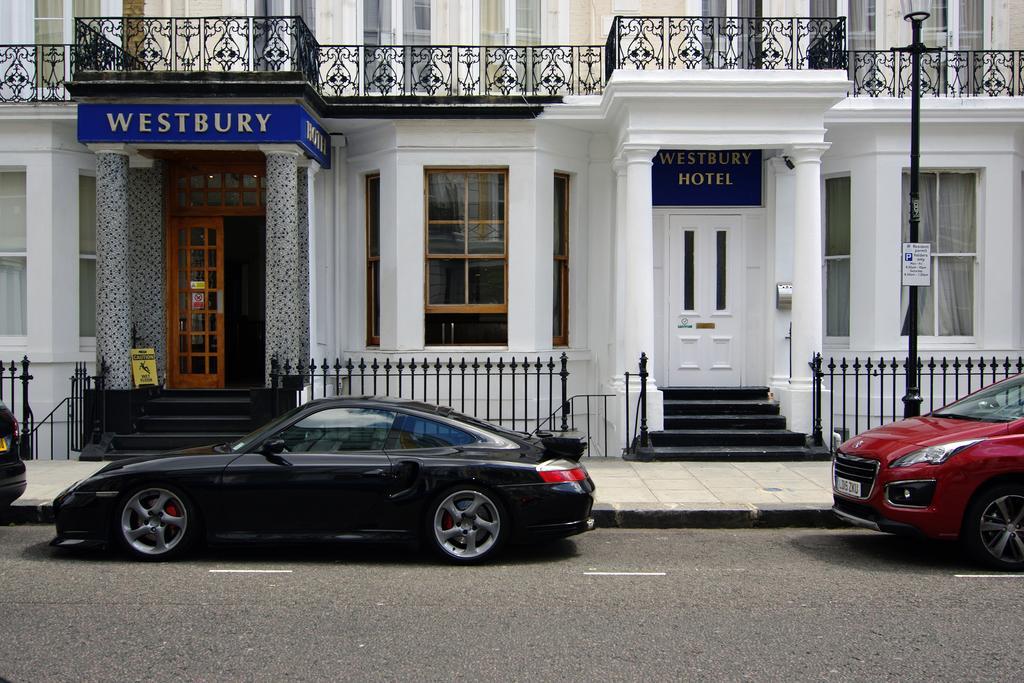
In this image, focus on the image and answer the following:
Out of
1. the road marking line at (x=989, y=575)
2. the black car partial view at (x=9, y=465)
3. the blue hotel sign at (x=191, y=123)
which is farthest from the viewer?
the blue hotel sign at (x=191, y=123)

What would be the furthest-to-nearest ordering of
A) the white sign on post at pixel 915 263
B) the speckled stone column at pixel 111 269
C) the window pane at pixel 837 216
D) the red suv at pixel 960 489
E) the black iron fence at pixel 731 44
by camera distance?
the window pane at pixel 837 216
the black iron fence at pixel 731 44
the speckled stone column at pixel 111 269
the white sign on post at pixel 915 263
the red suv at pixel 960 489

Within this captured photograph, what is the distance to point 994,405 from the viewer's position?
8.19m

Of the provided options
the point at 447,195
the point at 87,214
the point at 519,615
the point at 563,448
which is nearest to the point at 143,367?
the point at 87,214

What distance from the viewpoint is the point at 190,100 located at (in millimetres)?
12234

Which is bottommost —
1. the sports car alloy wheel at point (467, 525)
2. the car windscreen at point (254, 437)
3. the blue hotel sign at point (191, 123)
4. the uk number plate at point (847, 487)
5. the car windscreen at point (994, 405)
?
the sports car alloy wheel at point (467, 525)

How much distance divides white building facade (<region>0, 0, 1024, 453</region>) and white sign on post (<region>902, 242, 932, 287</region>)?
76.5 inches

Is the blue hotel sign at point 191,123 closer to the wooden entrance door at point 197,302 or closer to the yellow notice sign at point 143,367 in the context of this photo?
the wooden entrance door at point 197,302

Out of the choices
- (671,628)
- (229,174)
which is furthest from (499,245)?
(671,628)

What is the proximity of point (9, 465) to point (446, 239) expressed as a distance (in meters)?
7.22

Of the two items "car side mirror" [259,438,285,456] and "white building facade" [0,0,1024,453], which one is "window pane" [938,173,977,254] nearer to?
"white building facade" [0,0,1024,453]

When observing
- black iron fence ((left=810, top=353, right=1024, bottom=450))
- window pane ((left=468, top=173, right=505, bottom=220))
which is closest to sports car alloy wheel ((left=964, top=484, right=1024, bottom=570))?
black iron fence ((left=810, top=353, right=1024, bottom=450))

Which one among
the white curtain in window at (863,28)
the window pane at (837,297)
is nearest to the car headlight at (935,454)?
the window pane at (837,297)

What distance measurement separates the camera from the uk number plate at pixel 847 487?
25.8ft

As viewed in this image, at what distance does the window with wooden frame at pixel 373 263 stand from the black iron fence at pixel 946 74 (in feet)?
24.8
